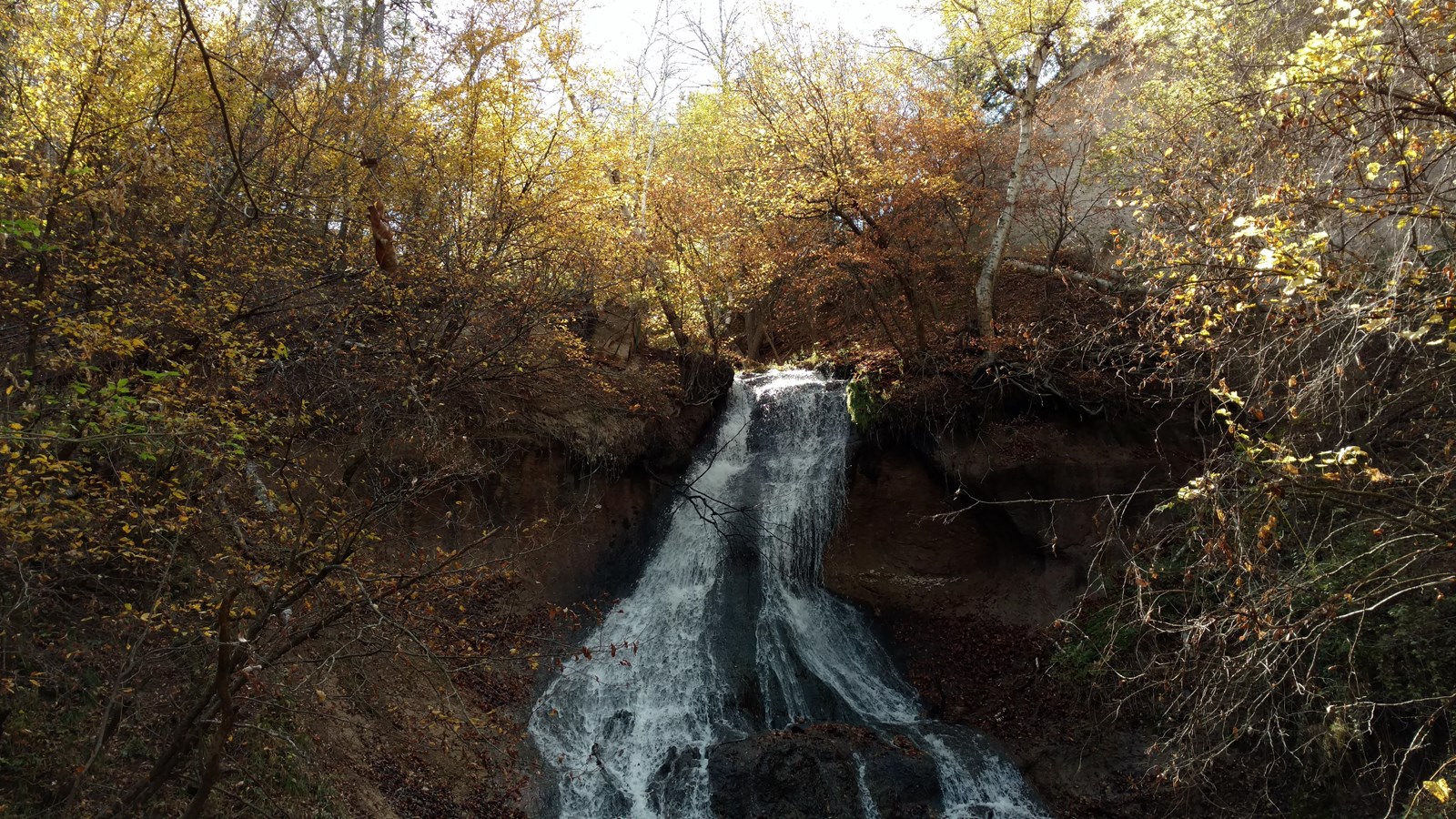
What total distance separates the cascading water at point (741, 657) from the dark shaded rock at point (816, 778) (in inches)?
7.9

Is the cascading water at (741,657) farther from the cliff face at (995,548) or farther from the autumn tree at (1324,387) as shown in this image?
the autumn tree at (1324,387)

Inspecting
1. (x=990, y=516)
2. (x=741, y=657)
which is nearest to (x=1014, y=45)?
(x=990, y=516)

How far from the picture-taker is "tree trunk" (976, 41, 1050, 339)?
459 inches

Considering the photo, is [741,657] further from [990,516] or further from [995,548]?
[990,516]

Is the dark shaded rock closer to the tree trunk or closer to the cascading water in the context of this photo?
the cascading water

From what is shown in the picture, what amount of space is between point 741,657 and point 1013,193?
825cm

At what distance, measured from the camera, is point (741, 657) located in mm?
11031

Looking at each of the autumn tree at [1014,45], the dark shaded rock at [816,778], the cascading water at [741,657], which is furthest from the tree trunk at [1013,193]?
the dark shaded rock at [816,778]

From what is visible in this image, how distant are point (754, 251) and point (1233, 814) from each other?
34.2 feet

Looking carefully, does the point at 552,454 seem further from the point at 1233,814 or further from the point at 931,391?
the point at 1233,814

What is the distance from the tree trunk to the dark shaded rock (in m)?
6.49

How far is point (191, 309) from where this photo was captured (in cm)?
755

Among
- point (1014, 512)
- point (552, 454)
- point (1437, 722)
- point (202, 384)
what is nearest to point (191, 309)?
point (202, 384)

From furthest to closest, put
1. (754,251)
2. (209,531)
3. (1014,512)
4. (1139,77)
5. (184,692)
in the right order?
(1139,77) → (754,251) → (1014,512) → (209,531) → (184,692)
